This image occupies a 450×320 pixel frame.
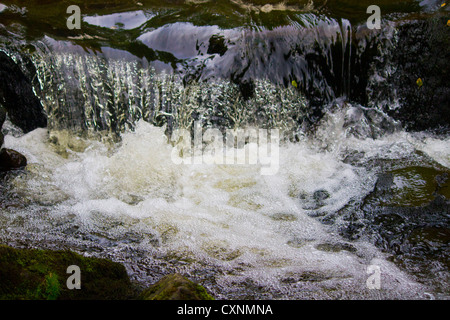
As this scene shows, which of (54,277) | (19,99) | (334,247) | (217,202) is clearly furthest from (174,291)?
(19,99)

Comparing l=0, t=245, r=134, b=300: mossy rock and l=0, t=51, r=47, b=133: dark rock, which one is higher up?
l=0, t=51, r=47, b=133: dark rock

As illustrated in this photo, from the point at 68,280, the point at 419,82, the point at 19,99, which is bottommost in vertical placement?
the point at 68,280

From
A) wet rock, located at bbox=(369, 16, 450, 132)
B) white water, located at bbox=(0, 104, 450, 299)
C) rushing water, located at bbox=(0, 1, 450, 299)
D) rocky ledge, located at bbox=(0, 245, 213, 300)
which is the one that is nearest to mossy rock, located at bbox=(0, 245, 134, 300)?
rocky ledge, located at bbox=(0, 245, 213, 300)

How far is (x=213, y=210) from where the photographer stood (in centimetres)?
401

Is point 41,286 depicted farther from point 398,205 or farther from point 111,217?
point 398,205

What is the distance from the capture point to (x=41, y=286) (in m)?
2.07

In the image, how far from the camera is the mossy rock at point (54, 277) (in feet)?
6.60

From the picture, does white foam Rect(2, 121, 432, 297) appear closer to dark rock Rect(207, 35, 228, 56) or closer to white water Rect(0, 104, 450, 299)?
white water Rect(0, 104, 450, 299)

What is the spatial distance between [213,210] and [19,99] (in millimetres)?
3799

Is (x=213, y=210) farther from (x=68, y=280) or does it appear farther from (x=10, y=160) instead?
(x=10, y=160)

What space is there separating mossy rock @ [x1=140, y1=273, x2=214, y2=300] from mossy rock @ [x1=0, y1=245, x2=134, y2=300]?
341 millimetres

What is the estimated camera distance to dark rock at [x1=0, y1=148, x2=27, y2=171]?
468cm

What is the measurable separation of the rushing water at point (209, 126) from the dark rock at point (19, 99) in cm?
19

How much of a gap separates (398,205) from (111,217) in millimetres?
2957
